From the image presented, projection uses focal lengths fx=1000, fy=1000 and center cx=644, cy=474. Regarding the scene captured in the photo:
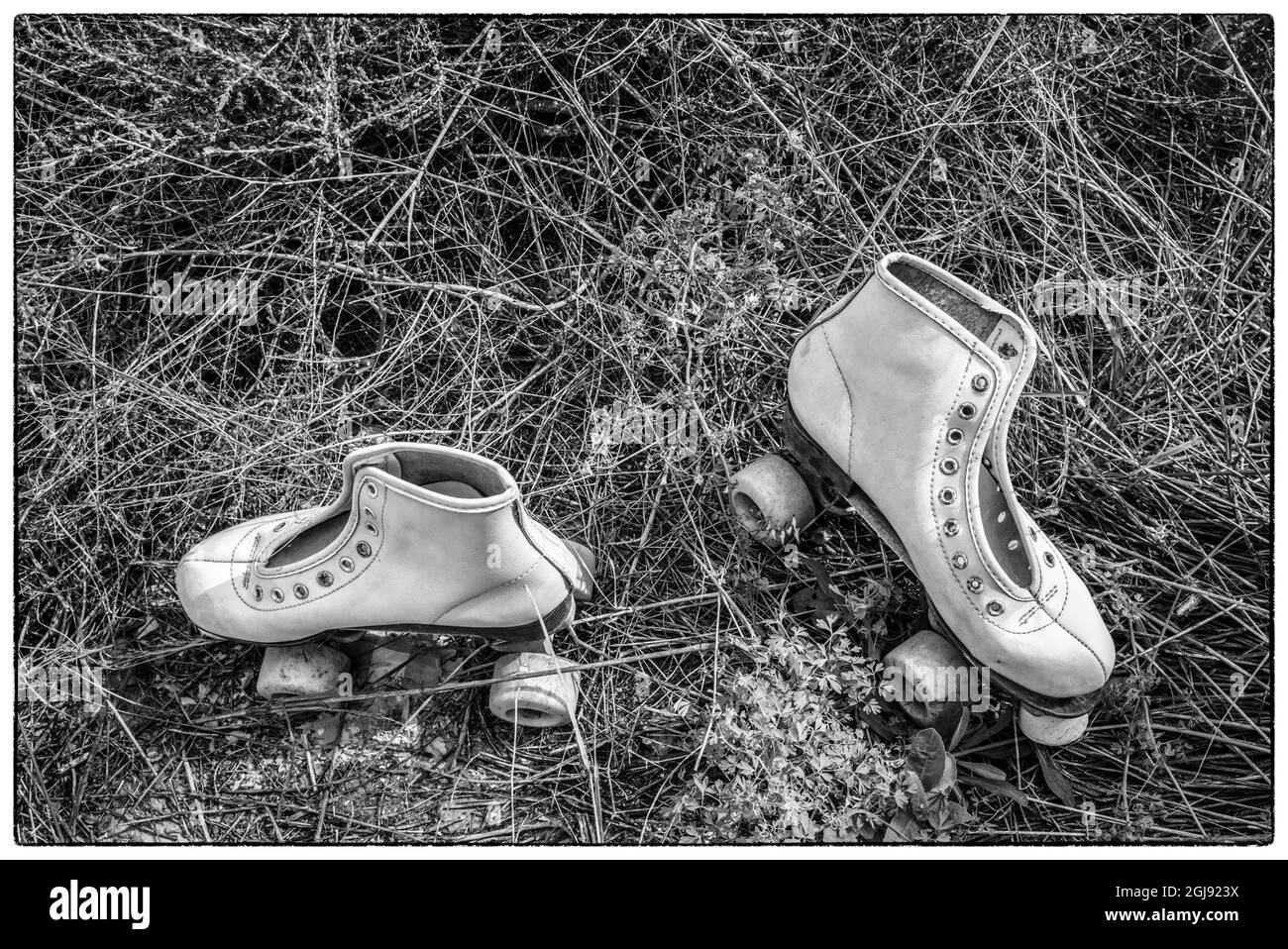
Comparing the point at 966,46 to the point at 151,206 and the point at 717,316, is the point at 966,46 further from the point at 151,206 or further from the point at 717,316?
the point at 151,206

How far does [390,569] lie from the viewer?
2.23 meters

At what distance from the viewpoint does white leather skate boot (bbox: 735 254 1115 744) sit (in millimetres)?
2160

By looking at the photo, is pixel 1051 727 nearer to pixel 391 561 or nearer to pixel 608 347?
pixel 608 347

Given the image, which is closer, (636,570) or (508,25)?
(636,570)

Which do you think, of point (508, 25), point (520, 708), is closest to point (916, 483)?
point (520, 708)

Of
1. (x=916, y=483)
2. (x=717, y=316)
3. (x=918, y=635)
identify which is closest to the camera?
(x=916, y=483)

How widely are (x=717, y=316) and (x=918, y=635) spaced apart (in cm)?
96

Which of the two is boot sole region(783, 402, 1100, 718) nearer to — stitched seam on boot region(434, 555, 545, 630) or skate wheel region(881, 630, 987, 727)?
skate wheel region(881, 630, 987, 727)

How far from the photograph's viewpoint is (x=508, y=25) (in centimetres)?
273

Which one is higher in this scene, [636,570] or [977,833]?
[636,570]

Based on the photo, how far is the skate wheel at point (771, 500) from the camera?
Answer: 7.98 ft

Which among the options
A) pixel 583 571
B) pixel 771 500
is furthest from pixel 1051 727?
pixel 583 571

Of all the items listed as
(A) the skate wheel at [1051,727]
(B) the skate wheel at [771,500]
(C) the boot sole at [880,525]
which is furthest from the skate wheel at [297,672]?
(A) the skate wheel at [1051,727]

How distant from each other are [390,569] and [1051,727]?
1.59 metres
